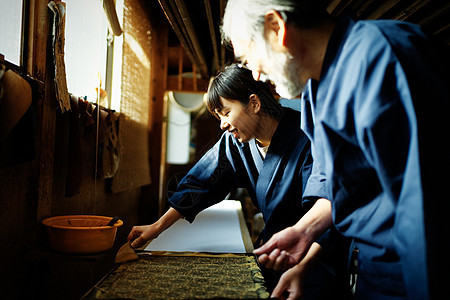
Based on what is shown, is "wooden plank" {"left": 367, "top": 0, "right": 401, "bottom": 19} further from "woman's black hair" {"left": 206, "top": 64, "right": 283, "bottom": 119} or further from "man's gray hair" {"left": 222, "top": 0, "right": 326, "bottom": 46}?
"man's gray hair" {"left": 222, "top": 0, "right": 326, "bottom": 46}

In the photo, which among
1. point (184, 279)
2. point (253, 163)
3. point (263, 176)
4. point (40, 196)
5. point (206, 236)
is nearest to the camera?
point (184, 279)

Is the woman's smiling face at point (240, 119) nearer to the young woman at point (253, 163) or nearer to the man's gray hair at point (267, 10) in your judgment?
the young woman at point (253, 163)

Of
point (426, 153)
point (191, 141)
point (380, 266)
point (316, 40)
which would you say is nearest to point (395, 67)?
point (426, 153)

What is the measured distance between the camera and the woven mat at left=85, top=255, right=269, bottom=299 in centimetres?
136

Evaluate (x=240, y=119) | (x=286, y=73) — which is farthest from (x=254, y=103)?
(x=286, y=73)

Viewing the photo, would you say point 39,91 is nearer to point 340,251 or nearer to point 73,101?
point 73,101

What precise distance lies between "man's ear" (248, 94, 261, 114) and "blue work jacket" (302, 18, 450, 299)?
1.02m

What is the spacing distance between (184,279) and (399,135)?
110cm

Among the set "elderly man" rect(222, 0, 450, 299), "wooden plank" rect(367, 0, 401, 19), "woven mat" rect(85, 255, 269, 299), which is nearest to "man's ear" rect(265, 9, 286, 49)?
"elderly man" rect(222, 0, 450, 299)

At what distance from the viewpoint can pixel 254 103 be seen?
225 centimetres

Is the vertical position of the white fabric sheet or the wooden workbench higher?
the wooden workbench

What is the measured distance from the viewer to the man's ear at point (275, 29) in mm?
1288

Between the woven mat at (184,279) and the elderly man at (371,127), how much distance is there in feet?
0.63

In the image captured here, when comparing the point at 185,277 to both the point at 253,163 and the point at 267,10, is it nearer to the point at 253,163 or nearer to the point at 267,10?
the point at 253,163
